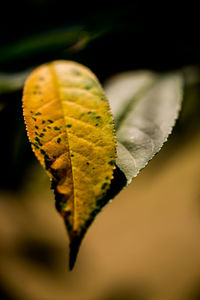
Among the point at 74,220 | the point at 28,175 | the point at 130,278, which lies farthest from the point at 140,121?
the point at 130,278

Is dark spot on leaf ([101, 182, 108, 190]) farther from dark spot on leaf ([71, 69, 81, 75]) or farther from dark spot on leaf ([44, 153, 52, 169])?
dark spot on leaf ([71, 69, 81, 75])

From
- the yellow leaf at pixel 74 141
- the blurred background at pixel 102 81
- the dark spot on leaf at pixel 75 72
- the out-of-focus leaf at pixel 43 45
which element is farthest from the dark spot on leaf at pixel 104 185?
the out-of-focus leaf at pixel 43 45

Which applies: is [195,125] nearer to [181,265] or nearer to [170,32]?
[170,32]

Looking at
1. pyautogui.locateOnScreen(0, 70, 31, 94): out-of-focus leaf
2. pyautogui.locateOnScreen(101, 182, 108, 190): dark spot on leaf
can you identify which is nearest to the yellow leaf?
pyautogui.locateOnScreen(101, 182, 108, 190): dark spot on leaf

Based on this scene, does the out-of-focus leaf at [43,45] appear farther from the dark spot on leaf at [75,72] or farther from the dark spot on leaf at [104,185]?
the dark spot on leaf at [104,185]

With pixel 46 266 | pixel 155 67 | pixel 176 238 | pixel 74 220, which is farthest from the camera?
pixel 176 238

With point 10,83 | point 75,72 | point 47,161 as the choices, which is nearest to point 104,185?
point 47,161
